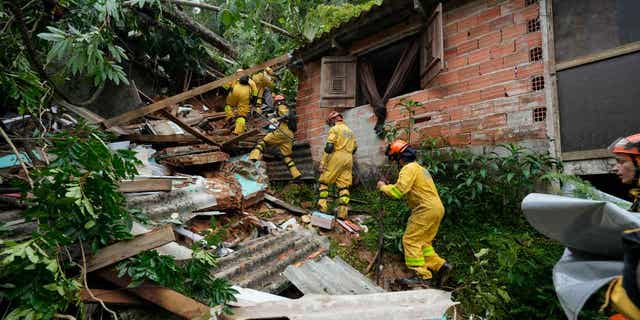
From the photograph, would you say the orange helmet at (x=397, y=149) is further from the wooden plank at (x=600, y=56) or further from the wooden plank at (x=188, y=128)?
the wooden plank at (x=188, y=128)

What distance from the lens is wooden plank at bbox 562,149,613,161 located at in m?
3.39

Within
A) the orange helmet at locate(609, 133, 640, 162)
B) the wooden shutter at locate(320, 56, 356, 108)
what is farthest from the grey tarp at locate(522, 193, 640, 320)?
the wooden shutter at locate(320, 56, 356, 108)

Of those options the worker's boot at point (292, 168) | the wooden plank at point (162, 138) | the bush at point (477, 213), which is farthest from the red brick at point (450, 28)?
the wooden plank at point (162, 138)

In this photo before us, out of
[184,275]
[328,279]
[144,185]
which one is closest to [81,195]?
[184,275]

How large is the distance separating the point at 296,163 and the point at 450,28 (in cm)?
404

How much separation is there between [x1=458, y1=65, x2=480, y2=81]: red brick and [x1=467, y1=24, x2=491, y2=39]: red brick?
0.50m

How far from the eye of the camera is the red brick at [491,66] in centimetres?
420

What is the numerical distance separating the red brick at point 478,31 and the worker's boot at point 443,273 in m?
3.48

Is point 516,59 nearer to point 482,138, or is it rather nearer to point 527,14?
point 527,14

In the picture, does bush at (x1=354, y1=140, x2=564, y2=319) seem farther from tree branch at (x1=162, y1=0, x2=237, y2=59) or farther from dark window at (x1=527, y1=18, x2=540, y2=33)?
tree branch at (x1=162, y1=0, x2=237, y2=59)

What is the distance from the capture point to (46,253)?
1672 millimetres

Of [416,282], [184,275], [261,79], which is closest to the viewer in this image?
[184,275]

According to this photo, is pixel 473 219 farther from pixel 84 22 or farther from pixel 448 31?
pixel 84 22

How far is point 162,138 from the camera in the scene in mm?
5051
